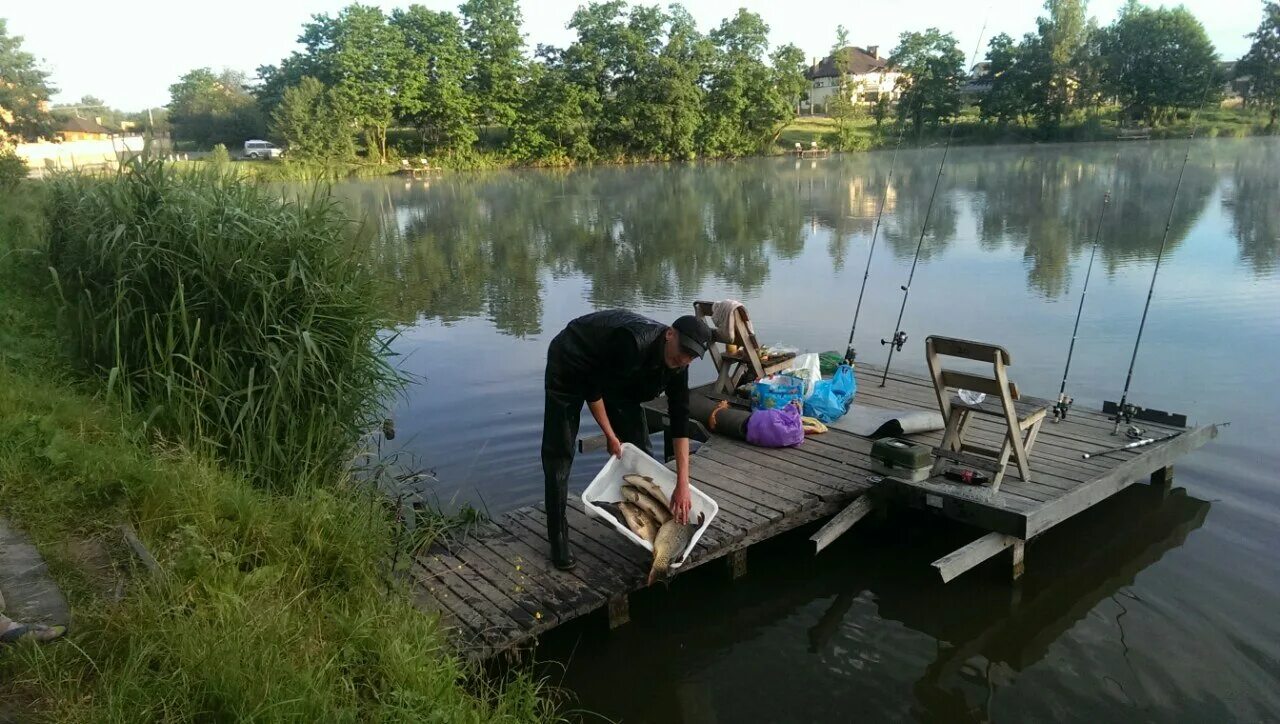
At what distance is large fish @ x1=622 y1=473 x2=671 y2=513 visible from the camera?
4707 mm

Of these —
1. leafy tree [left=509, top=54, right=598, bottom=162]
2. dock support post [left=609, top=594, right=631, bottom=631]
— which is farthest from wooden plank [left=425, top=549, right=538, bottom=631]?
leafy tree [left=509, top=54, right=598, bottom=162]

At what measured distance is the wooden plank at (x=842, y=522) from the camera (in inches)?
204

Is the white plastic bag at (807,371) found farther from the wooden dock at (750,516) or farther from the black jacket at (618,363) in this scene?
the black jacket at (618,363)

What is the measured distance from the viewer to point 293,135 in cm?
4650

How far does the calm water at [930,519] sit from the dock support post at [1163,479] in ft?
0.38

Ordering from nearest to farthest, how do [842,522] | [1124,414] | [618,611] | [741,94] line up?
[618,611] < [842,522] < [1124,414] < [741,94]

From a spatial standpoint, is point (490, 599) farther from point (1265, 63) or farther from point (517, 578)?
point (1265, 63)

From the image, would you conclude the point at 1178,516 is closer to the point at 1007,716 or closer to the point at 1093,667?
the point at 1093,667

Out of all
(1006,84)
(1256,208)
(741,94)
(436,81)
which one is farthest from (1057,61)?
(436,81)

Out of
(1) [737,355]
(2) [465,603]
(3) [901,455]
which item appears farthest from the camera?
(1) [737,355]

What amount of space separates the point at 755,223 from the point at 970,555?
1832 cm

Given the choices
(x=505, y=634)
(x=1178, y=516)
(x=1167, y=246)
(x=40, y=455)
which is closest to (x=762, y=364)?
(x=1178, y=516)

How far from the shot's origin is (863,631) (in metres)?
4.71

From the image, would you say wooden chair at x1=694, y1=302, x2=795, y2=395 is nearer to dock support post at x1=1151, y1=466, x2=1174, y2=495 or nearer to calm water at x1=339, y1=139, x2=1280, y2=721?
calm water at x1=339, y1=139, x2=1280, y2=721
